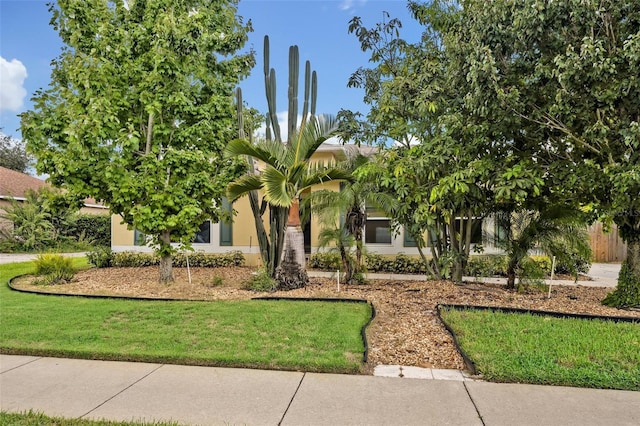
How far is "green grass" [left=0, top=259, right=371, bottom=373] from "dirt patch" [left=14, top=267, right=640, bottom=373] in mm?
446

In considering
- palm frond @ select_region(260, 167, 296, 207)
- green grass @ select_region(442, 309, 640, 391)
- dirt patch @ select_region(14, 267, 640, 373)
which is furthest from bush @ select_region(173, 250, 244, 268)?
green grass @ select_region(442, 309, 640, 391)

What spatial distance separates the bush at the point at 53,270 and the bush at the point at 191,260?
9.03 ft

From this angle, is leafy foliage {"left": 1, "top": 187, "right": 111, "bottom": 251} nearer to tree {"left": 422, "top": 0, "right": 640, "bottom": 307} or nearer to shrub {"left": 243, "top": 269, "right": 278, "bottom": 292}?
shrub {"left": 243, "top": 269, "right": 278, "bottom": 292}

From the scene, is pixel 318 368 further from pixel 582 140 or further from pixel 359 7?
pixel 359 7

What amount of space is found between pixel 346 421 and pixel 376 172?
16.9ft

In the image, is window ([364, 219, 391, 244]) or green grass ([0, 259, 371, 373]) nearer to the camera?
→ green grass ([0, 259, 371, 373])

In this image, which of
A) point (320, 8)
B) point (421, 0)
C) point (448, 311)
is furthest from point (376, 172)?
point (320, 8)

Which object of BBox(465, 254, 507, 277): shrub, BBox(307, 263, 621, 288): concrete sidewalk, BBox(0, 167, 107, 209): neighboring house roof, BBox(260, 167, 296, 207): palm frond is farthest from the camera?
BBox(0, 167, 107, 209): neighboring house roof

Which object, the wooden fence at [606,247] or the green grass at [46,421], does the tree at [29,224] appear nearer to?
the green grass at [46,421]

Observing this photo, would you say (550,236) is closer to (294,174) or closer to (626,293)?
(626,293)

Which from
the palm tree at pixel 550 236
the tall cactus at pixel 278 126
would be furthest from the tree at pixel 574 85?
the tall cactus at pixel 278 126

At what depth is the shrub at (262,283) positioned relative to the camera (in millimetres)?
8252

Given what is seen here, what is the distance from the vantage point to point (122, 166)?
327 inches

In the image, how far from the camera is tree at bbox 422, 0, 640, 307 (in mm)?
5242
